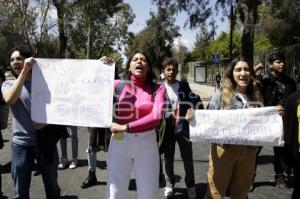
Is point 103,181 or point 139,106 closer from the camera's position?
point 139,106

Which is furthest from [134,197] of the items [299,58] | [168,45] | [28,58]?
[168,45]

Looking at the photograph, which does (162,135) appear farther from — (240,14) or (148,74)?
(240,14)

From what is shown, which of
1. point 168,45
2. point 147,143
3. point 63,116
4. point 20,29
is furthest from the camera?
point 168,45

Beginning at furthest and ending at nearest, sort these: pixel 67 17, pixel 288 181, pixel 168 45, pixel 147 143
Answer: pixel 168 45, pixel 67 17, pixel 288 181, pixel 147 143

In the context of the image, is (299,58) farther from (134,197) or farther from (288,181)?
(134,197)

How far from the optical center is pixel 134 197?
6.05m

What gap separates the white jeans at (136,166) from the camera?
405cm

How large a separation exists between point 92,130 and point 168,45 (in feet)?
187

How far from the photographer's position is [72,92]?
14.5ft

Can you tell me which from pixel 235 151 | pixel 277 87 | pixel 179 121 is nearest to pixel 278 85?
pixel 277 87

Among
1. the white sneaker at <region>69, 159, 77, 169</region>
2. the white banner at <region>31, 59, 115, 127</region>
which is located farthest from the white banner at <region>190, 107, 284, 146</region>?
the white sneaker at <region>69, 159, 77, 169</region>

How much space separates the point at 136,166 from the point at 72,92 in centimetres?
97

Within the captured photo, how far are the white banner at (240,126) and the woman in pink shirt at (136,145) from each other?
1.82 feet

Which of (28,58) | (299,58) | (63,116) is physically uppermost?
(299,58)
